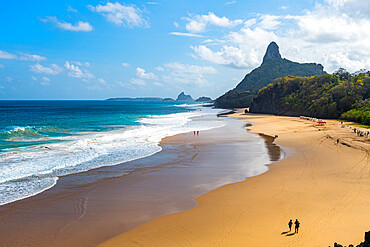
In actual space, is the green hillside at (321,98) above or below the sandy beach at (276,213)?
above

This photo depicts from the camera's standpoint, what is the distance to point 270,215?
38.2 ft

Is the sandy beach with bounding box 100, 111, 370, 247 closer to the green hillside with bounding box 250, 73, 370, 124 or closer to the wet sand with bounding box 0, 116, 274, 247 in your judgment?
the wet sand with bounding box 0, 116, 274, 247

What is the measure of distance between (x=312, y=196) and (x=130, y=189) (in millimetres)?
10824

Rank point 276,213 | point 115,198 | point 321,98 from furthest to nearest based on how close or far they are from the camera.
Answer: point 321,98 < point 115,198 < point 276,213

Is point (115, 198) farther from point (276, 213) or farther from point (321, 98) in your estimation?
point (321, 98)

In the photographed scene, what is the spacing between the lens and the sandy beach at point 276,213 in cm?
973

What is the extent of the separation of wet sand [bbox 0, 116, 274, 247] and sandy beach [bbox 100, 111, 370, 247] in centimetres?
99

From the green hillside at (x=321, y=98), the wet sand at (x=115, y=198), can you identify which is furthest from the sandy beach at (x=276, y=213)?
the green hillside at (x=321, y=98)

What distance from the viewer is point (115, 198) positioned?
14.1 metres

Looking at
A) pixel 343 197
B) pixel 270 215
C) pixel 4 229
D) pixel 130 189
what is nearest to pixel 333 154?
pixel 343 197

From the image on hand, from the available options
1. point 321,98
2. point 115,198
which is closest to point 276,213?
point 115,198

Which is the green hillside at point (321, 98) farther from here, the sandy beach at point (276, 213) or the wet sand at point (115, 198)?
the wet sand at point (115, 198)

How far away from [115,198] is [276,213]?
8.77 meters

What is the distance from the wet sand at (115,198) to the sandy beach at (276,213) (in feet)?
3.25
